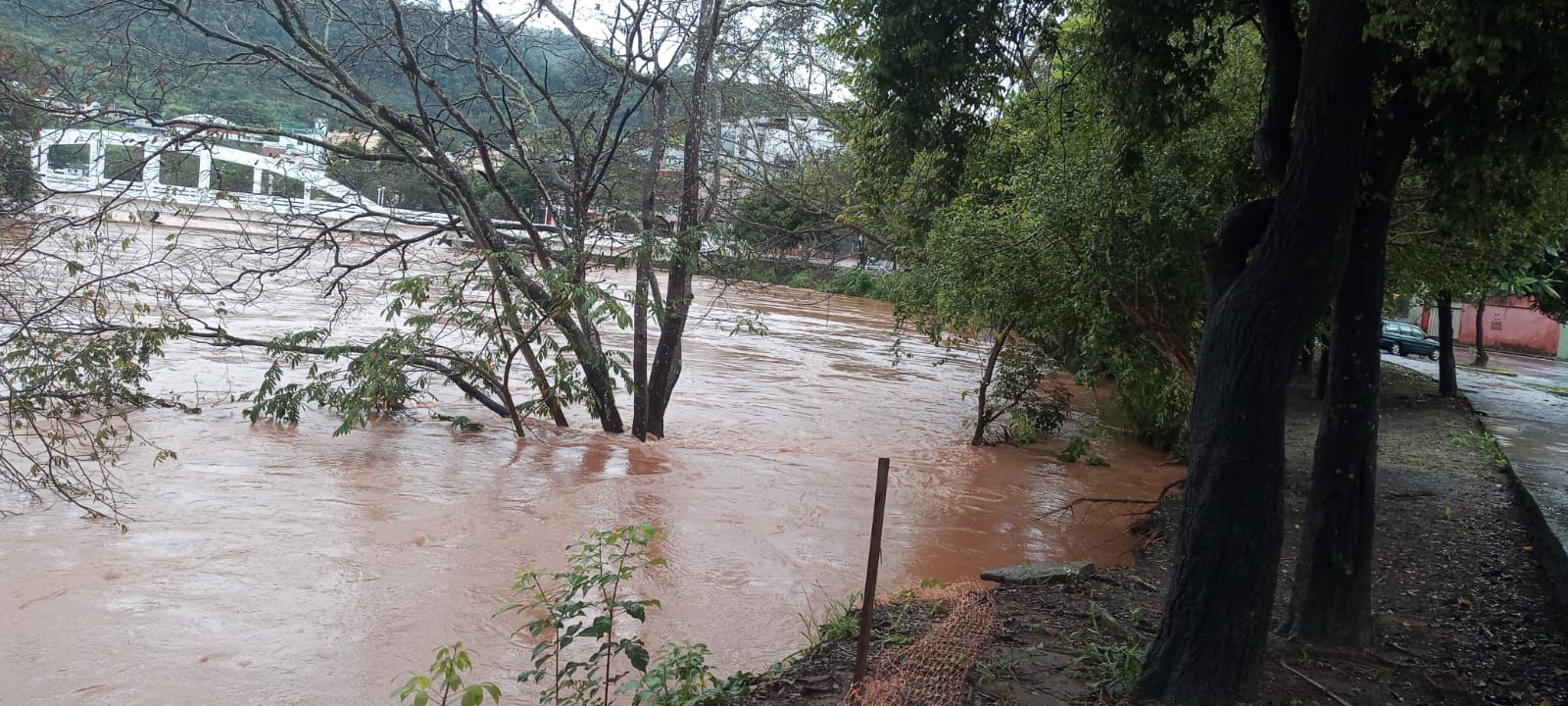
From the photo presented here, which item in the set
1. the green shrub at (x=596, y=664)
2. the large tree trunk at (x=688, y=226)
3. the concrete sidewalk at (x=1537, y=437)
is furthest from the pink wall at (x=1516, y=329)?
the green shrub at (x=596, y=664)

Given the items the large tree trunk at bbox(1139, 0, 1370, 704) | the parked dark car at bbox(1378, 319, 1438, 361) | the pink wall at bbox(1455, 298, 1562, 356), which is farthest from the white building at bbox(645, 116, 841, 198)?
the pink wall at bbox(1455, 298, 1562, 356)

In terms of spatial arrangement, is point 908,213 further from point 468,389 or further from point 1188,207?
point 468,389

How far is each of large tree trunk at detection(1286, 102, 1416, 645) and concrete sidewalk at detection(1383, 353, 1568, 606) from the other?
232 centimetres

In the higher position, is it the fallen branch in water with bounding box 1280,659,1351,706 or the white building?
the white building

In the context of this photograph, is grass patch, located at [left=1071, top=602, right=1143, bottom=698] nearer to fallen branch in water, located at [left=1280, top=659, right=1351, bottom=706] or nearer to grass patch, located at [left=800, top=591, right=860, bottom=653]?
fallen branch in water, located at [left=1280, top=659, right=1351, bottom=706]

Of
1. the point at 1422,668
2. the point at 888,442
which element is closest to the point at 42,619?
the point at 1422,668

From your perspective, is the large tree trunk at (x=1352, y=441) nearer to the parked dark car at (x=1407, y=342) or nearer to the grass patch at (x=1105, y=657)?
the grass patch at (x=1105, y=657)

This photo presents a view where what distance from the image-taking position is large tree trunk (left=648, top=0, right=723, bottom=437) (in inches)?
490

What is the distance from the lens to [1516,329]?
133ft

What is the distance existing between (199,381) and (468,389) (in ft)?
17.1

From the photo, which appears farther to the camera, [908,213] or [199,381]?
[199,381]

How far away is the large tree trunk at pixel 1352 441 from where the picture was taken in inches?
217

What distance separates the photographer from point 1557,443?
13797mm

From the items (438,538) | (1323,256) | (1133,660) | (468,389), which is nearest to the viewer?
(1323,256)
